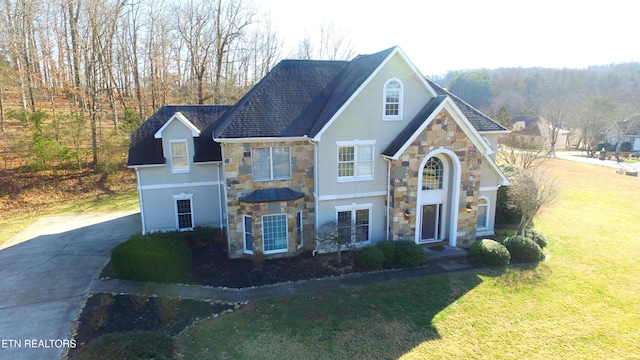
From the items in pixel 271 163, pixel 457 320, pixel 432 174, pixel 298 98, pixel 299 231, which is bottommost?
pixel 457 320

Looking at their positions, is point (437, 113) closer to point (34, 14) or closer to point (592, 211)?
point (592, 211)

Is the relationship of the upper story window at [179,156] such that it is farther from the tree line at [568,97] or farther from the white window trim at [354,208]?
the tree line at [568,97]

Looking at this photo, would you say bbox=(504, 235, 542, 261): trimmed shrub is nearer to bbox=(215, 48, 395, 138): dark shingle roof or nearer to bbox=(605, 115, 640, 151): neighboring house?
bbox=(215, 48, 395, 138): dark shingle roof

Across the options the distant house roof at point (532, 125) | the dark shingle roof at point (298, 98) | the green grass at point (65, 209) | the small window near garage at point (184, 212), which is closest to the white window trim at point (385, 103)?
the dark shingle roof at point (298, 98)

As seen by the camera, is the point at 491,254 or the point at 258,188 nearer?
the point at 491,254

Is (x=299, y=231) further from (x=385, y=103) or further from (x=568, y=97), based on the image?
(x=568, y=97)

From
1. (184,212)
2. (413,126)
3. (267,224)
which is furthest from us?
(184,212)

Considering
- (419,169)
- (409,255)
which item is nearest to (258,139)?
(419,169)

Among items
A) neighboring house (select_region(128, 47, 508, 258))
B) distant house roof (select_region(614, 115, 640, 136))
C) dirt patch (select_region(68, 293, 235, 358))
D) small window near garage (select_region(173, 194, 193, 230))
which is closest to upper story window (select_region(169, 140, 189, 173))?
neighboring house (select_region(128, 47, 508, 258))
